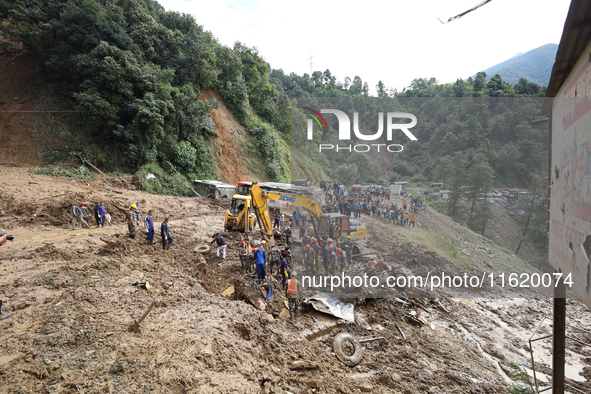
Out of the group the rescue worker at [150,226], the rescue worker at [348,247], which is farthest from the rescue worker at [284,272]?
the rescue worker at [150,226]

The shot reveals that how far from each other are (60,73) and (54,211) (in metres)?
15.3

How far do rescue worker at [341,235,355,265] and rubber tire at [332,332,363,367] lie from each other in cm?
193

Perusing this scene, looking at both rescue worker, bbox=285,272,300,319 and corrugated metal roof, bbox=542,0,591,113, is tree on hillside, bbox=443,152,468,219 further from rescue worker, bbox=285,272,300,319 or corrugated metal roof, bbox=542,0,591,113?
rescue worker, bbox=285,272,300,319

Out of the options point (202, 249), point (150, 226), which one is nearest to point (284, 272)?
point (202, 249)

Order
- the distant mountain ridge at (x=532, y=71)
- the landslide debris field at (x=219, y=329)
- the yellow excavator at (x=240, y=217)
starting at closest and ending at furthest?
the landslide debris field at (x=219, y=329) < the distant mountain ridge at (x=532, y=71) < the yellow excavator at (x=240, y=217)

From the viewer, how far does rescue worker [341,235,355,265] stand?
769 cm

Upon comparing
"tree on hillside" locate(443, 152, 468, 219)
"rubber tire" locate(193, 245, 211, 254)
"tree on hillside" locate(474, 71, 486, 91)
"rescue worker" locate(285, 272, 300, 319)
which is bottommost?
"rescue worker" locate(285, 272, 300, 319)

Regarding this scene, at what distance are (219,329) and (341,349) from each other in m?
2.89

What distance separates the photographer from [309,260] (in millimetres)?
7945

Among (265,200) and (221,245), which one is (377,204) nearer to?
(265,200)

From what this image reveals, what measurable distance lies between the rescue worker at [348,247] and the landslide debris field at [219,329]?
274 mm

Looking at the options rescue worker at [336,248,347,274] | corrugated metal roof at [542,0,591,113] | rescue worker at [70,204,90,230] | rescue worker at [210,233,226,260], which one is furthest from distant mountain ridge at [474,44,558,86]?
rescue worker at [70,204,90,230]

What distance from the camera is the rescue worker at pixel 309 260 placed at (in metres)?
7.88

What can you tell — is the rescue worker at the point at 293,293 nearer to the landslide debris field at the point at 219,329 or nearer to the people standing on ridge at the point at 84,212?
the landslide debris field at the point at 219,329
